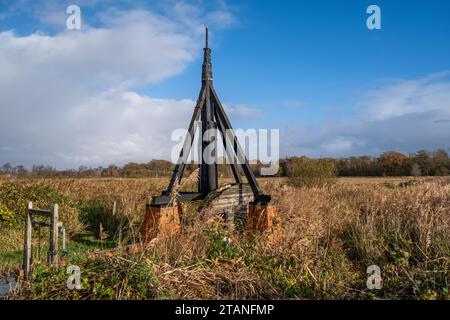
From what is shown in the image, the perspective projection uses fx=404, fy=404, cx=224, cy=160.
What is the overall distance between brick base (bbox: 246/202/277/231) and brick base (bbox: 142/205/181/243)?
4.80 ft

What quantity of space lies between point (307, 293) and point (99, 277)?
2492mm

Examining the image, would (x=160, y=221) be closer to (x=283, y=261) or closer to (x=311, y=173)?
(x=283, y=261)

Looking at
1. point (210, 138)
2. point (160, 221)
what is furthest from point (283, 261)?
point (210, 138)

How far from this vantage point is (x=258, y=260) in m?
5.89

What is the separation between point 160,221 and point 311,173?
563 inches

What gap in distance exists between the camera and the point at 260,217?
7.71 metres

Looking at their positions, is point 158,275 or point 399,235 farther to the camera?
point 399,235

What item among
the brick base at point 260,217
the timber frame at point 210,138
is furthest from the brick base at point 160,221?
the brick base at point 260,217

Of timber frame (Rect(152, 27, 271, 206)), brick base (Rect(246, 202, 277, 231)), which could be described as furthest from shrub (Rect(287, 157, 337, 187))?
brick base (Rect(246, 202, 277, 231))

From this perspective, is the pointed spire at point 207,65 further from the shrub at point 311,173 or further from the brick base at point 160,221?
the shrub at point 311,173

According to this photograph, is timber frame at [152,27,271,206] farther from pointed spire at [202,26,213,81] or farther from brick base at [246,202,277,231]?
brick base at [246,202,277,231]
